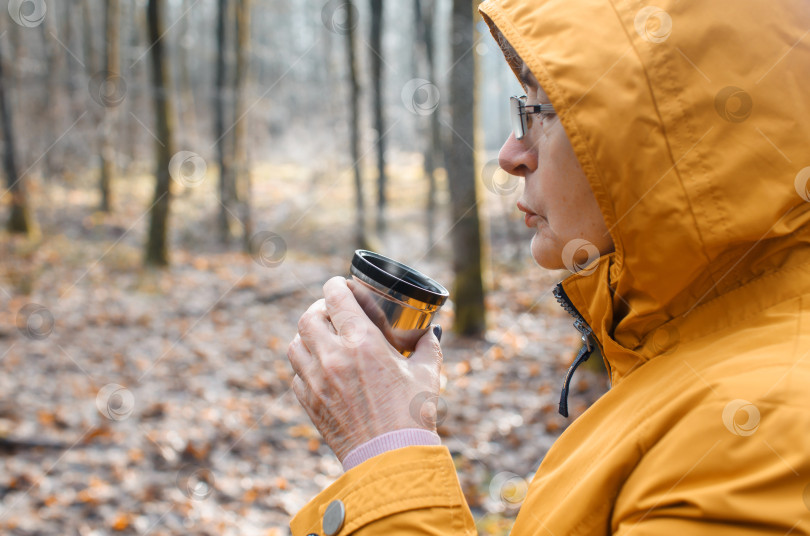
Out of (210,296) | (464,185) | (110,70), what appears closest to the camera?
(464,185)

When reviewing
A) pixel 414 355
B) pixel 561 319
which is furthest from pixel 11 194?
pixel 414 355

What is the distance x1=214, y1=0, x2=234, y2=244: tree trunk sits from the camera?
1300 cm

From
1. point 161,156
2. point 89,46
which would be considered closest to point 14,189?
point 161,156

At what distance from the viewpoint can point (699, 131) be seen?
3.32 feet

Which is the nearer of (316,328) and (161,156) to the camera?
(316,328)

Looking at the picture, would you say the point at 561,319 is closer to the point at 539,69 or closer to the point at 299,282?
the point at 299,282

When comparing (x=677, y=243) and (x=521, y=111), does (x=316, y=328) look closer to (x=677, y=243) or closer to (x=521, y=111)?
(x=521, y=111)

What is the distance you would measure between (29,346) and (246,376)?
270 cm

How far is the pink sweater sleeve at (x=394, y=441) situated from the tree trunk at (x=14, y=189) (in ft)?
40.9

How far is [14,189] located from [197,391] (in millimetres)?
8836

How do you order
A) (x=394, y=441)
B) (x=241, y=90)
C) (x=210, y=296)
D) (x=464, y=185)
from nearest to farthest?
(x=394, y=441), (x=464, y=185), (x=210, y=296), (x=241, y=90)

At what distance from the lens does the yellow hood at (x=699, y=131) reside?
997 mm

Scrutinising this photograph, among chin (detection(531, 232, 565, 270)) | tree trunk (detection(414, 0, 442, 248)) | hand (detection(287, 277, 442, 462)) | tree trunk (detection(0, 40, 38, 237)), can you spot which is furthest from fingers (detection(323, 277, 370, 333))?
tree trunk (detection(0, 40, 38, 237))

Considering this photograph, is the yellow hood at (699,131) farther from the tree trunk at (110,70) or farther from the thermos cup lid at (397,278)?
→ the tree trunk at (110,70)
